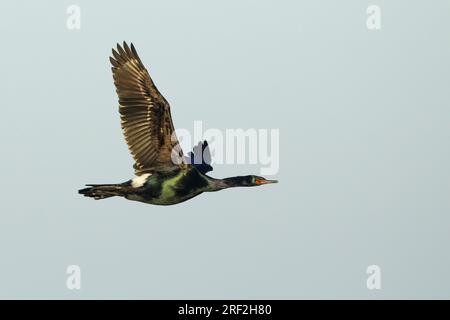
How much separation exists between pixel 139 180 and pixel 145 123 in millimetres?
1088

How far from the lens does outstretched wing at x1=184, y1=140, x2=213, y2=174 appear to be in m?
16.4

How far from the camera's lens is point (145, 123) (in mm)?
14547

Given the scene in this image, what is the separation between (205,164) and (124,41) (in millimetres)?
3218

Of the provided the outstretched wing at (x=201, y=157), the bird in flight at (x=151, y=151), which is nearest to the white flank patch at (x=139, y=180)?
the bird in flight at (x=151, y=151)

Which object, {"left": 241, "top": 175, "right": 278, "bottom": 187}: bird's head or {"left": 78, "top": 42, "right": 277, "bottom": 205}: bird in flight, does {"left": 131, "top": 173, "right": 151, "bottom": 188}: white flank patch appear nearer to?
{"left": 78, "top": 42, "right": 277, "bottom": 205}: bird in flight

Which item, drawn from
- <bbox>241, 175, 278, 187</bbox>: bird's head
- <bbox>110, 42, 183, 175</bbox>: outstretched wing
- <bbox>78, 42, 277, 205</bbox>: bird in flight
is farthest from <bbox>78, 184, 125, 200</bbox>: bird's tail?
<bbox>241, 175, 278, 187</bbox>: bird's head

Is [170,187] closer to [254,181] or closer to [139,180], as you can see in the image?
[139,180]

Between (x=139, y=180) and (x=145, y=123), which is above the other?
(x=145, y=123)

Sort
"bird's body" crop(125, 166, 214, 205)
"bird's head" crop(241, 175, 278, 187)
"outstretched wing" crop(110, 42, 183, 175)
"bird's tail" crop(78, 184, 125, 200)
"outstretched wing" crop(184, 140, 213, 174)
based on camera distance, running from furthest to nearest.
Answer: "outstretched wing" crop(184, 140, 213, 174)
"bird's head" crop(241, 175, 278, 187)
"outstretched wing" crop(110, 42, 183, 175)
"bird's body" crop(125, 166, 214, 205)
"bird's tail" crop(78, 184, 125, 200)

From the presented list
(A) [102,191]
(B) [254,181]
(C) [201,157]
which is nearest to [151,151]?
(A) [102,191]

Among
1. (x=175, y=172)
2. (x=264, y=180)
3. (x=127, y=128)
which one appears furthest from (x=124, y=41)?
(x=264, y=180)

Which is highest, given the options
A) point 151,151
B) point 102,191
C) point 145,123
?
point 145,123

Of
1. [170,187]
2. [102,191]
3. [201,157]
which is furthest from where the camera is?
[201,157]

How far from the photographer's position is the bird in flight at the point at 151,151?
→ 1430cm
